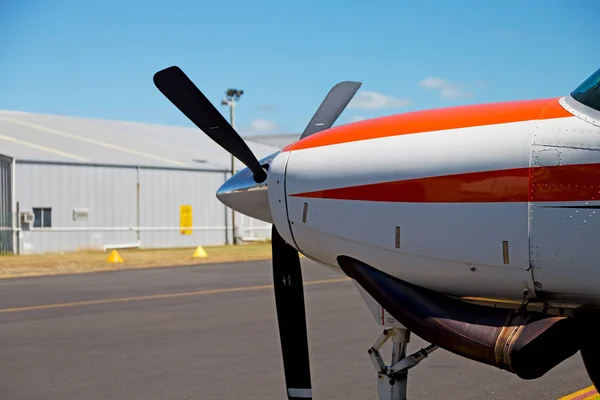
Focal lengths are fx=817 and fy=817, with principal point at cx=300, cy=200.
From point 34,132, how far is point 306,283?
23.3 m

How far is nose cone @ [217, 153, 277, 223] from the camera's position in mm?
5016

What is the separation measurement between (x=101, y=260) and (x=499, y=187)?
23971 mm

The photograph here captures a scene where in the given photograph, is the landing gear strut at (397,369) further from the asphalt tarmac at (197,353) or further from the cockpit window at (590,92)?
the asphalt tarmac at (197,353)

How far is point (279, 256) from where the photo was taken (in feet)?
17.3

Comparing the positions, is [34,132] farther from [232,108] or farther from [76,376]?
[76,376]

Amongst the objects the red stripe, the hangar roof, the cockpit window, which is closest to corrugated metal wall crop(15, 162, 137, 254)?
the hangar roof

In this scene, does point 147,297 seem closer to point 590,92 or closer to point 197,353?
point 197,353

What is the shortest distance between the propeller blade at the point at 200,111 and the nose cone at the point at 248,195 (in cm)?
7

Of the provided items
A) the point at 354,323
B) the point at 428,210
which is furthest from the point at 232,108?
the point at 428,210

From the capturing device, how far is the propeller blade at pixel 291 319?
505 cm

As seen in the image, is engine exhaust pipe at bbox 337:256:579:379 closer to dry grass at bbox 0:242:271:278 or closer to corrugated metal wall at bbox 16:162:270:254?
dry grass at bbox 0:242:271:278

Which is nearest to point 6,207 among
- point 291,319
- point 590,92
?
point 291,319

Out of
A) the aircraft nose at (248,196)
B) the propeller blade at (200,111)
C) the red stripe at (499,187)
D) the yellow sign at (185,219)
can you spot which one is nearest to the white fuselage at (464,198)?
the red stripe at (499,187)

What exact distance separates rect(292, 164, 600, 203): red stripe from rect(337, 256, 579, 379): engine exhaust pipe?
1.68ft
